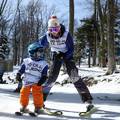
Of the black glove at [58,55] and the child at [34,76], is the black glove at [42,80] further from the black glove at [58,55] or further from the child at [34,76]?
the black glove at [58,55]

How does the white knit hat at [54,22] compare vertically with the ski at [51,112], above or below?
above

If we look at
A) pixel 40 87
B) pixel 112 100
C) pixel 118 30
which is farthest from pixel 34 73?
pixel 118 30

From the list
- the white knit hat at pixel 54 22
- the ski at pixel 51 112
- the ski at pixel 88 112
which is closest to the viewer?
the ski at pixel 88 112

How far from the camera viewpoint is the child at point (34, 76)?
6.84 m

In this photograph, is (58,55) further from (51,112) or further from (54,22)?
(51,112)

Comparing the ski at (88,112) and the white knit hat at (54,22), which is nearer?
the ski at (88,112)

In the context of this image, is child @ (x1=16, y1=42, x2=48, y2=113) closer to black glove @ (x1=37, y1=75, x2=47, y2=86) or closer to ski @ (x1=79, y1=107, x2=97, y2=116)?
black glove @ (x1=37, y1=75, x2=47, y2=86)

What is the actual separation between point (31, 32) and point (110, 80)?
44.2 meters

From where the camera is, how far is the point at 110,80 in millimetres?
13406

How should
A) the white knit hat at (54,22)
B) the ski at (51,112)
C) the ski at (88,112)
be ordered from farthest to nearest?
the white knit hat at (54,22) → the ski at (51,112) → the ski at (88,112)

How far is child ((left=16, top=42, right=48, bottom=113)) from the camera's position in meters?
6.84

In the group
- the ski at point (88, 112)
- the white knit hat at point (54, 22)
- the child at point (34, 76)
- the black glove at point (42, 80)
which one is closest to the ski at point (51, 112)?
the child at point (34, 76)

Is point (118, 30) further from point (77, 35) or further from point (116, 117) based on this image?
point (116, 117)

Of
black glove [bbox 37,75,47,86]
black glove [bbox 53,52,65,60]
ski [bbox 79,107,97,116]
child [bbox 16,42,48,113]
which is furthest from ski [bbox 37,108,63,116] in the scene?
black glove [bbox 53,52,65,60]
